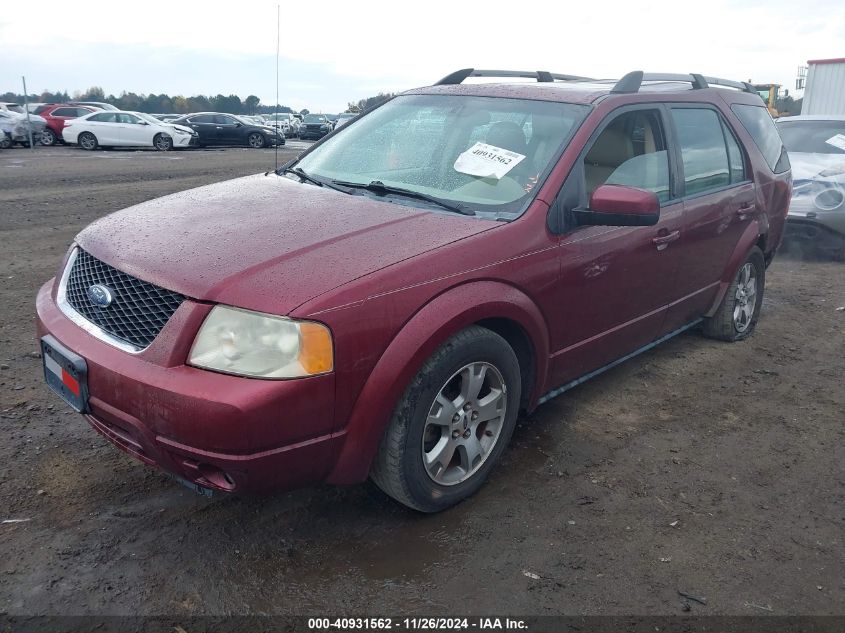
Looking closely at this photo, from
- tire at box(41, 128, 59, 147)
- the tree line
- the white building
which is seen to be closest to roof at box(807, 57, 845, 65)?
the white building

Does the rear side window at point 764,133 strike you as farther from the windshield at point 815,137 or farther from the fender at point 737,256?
the windshield at point 815,137

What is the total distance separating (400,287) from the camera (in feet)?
8.82

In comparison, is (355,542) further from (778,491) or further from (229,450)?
(778,491)

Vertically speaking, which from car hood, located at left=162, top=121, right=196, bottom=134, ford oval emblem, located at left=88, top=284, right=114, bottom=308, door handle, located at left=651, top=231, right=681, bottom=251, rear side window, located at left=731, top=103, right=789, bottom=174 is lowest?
ford oval emblem, located at left=88, top=284, right=114, bottom=308

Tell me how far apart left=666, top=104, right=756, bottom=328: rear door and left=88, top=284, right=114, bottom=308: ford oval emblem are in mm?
3031

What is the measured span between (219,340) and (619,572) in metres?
1.71

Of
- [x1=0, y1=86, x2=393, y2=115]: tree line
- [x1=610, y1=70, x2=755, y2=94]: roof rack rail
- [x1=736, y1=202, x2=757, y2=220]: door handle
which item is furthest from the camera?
[x1=0, y1=86, x2=393, y2=115]: tree line

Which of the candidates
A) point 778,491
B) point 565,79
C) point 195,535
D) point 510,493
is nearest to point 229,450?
point 195,535

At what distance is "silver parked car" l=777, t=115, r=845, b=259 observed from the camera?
8.12 m

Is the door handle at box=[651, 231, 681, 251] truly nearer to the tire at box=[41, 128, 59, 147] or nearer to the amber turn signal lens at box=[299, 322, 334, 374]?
the amber turn signal lens at box=[299, 322, 334, 374]

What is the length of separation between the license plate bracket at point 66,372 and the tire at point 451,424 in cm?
113

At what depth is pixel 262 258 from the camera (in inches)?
107

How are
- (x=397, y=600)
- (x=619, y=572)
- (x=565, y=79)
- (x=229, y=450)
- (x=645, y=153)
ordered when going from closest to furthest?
(x=229, y=450), (x=397, y=600), (x=619, y=572), (x=645, y=153), (x=565, y=79)

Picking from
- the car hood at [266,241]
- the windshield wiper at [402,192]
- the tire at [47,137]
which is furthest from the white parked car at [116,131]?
the windshield wiper at [402,192]
